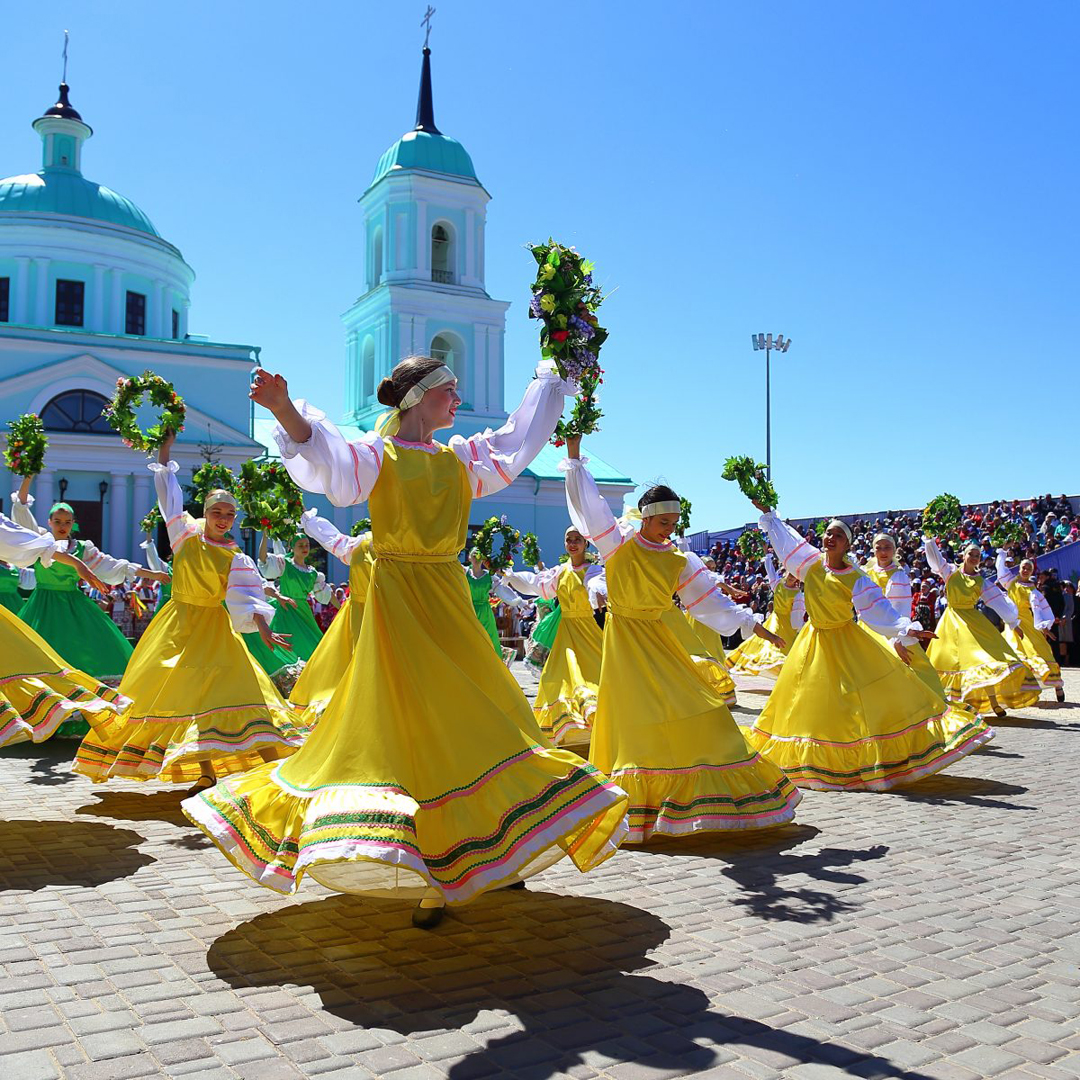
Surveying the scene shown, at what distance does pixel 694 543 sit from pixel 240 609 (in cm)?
2682

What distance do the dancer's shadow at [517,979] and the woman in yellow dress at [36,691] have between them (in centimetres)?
191

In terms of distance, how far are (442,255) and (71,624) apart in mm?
35002

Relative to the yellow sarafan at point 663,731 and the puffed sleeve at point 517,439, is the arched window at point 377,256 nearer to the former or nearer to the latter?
the yellow sarafan at point 663,731

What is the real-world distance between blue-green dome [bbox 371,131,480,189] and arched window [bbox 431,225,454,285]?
2.19 m

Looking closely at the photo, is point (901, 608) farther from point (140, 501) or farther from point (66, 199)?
point (66, 199)

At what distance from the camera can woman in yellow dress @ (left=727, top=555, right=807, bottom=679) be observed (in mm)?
13352

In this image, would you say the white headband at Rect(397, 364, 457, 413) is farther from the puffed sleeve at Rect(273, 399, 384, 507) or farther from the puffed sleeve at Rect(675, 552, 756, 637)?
the puffed sleeve at Rect(675, 552, 756, 637)

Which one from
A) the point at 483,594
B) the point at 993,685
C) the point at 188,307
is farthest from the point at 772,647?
the point at 188,307

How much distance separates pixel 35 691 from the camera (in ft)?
19.0

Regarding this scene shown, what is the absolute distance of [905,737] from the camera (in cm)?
730

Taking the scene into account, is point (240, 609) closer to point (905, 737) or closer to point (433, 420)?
point (433, 420)

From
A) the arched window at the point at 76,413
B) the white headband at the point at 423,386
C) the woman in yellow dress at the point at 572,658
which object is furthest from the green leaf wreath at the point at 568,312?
the arched window at the point at 76,413

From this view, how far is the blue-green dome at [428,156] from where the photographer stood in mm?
40938

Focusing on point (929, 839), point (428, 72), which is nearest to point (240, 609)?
point (929, 839)
